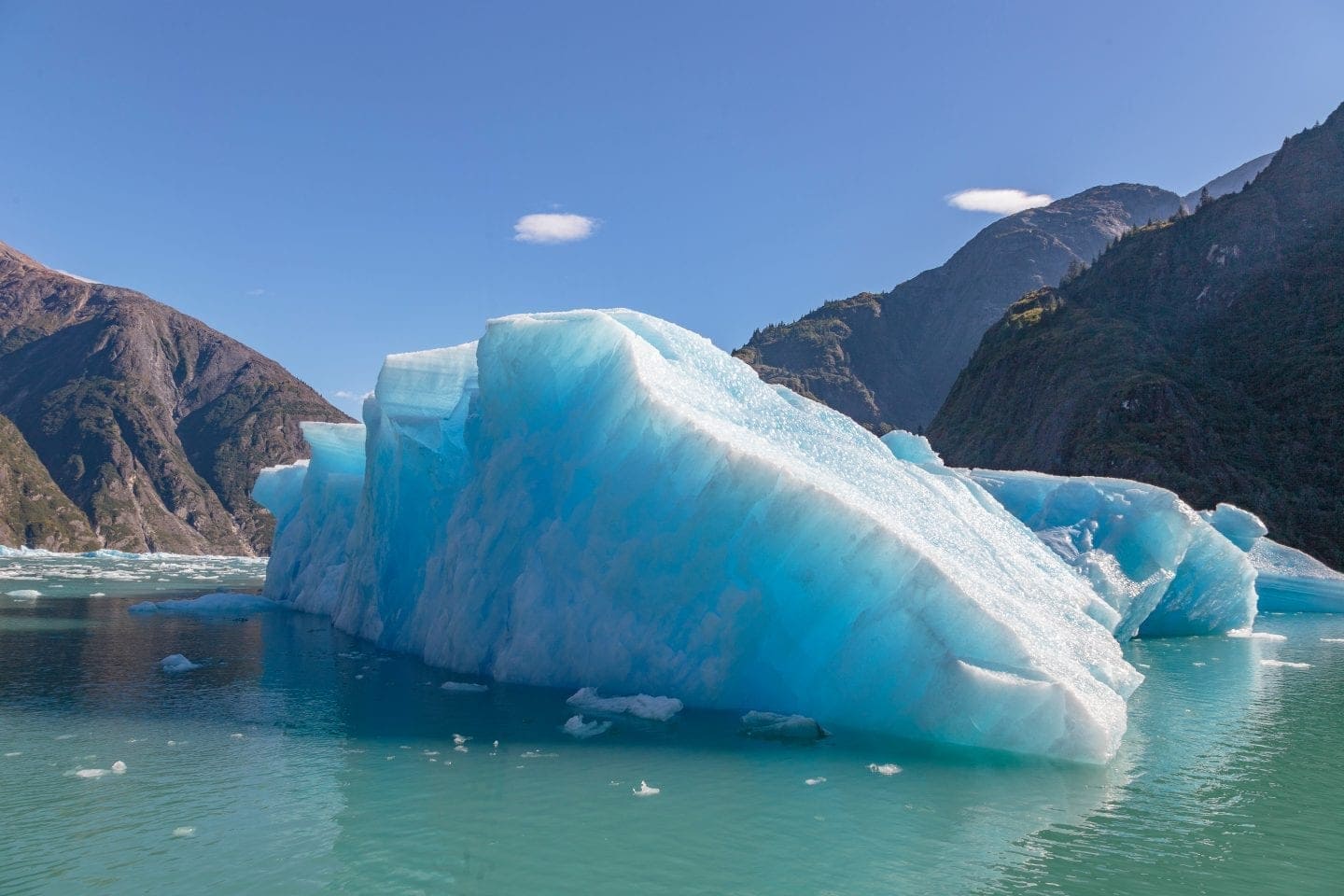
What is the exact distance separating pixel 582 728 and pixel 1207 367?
4366 cm

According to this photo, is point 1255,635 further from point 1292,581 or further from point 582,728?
point 582,728

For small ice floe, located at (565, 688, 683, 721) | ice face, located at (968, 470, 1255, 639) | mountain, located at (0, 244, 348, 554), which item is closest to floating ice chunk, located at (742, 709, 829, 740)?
small ice floe, located at (565, 688, 683, 721)

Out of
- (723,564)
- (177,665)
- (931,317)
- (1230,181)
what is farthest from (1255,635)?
(1230,181)

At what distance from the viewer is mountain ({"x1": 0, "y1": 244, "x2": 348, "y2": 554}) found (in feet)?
266

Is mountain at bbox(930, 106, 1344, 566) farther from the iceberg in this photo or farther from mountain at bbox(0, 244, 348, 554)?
mountain at bbox(0, 244, 348, 554)

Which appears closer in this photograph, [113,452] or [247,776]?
[247,776]

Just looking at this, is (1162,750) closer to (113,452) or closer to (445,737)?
(445,737)

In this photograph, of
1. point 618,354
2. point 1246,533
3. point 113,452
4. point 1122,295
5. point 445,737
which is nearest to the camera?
point 445,737

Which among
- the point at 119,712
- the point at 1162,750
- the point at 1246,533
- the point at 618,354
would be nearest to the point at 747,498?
the point at 618,354

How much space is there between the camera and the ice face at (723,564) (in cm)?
781

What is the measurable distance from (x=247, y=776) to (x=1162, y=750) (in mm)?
7472

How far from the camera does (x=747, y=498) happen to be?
8773mm

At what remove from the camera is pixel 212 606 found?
19.0m

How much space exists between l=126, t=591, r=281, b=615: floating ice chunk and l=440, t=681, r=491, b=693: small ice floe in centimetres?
1060
